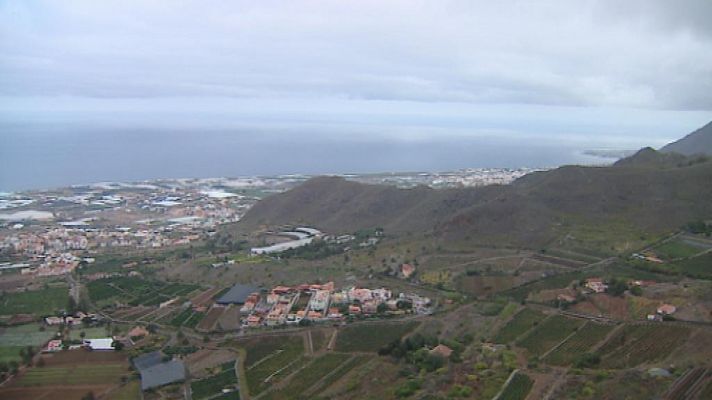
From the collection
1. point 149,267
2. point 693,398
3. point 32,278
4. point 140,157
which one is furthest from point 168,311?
point 140,157

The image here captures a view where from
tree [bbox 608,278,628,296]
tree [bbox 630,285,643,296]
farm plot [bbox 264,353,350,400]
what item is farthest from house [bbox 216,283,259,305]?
tree [bbox 630,285,643,296]

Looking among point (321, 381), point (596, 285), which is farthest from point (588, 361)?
point (321, 381)

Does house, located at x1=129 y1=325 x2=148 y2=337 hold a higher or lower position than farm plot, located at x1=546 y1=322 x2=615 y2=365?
lower

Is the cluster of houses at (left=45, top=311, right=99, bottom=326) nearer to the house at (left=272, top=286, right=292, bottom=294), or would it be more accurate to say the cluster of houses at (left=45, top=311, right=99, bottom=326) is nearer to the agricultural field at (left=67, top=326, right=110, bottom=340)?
the agricultural field at (left=67, top=326, right=110, bottom=340)

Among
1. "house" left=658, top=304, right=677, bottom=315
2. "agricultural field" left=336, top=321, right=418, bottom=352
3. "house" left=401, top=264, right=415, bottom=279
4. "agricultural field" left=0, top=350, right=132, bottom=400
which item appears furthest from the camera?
"house" left=401, top=264, right=415, bottom=279

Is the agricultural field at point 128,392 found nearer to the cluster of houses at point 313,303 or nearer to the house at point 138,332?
the house at point 138,332

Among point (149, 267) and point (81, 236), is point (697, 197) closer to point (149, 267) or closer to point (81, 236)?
point (149, 267)

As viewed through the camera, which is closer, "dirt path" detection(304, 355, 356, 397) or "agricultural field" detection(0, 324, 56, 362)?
"dirt path" detection(304, 355, 356, 397)
